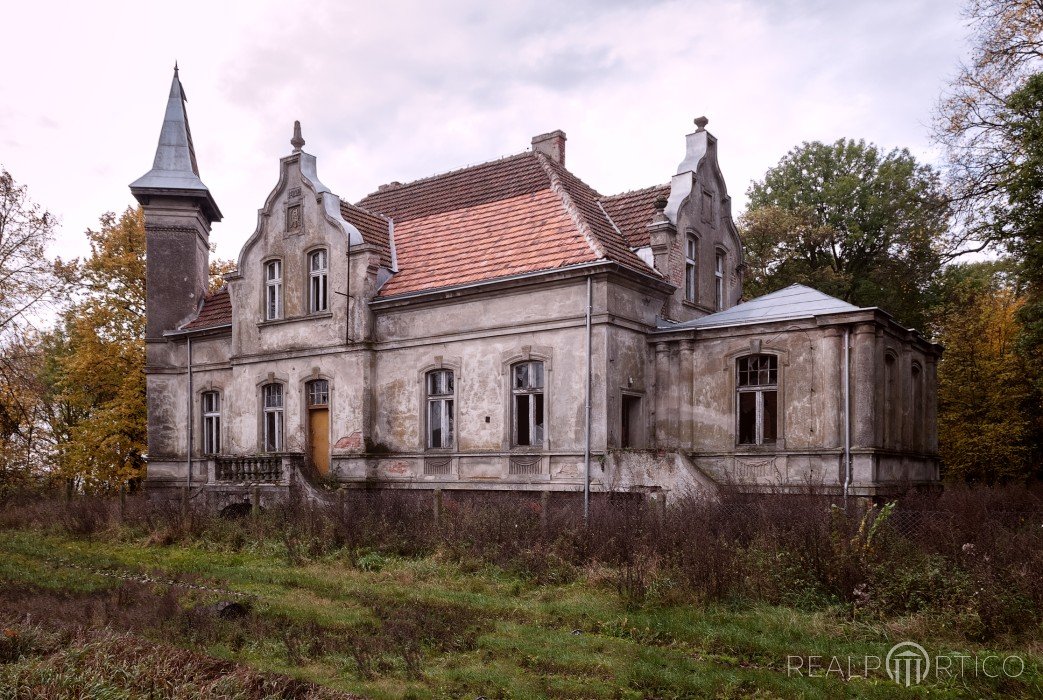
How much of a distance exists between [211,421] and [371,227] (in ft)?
26.9

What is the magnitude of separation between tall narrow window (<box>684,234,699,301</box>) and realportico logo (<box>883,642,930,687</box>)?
13048 mm

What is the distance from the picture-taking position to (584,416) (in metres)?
17.8

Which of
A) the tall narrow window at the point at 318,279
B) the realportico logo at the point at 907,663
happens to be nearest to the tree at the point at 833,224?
the tall narrow window at the point at 318,279

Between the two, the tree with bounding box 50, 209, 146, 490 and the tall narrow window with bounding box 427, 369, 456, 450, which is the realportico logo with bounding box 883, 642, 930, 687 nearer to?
the tall narrow window with bounding box 427, 369, 456, 450

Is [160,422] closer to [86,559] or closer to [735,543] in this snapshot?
[86,559]

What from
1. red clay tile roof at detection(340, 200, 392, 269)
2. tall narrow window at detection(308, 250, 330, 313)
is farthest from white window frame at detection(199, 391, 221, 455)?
red clay tile roof at detection(340, 200, 392, 269)

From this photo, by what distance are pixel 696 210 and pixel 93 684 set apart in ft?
56.4

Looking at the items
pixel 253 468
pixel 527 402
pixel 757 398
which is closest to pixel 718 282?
pixel 757 398

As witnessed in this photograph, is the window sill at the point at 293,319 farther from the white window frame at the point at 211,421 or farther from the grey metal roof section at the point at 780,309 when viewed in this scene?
the grey metal roof section at the point at 780,309

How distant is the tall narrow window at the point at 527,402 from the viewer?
18.8 metres

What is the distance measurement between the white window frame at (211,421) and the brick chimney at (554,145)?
12.0 m

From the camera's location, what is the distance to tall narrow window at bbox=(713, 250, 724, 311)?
22297 millimetres

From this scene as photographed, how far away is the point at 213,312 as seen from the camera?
26203mm

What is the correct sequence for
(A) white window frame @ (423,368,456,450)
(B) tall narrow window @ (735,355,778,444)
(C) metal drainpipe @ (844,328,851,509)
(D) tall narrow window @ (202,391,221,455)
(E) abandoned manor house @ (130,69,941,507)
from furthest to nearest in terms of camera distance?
(D) tall narrow window @ (202,391,221,455) → (A) white window frame @ (423,368,456,450) → (B) tall narrow window @ (735,355,778,444) → (E) abandoned manor house @ (130,69,941,507) → (C) metal drainpipe @ (844,328,851,509)
